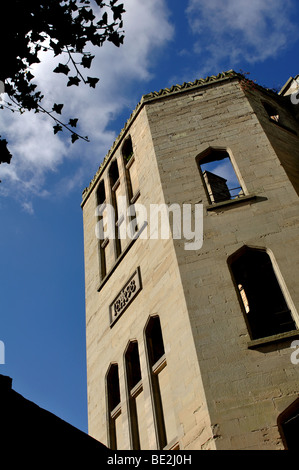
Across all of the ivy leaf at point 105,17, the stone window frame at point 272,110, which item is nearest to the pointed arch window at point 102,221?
the stone window frame at point 272,110

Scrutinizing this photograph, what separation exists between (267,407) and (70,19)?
218 inches

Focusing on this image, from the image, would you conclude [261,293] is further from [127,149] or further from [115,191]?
[127,149]

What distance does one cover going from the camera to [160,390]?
889 cm

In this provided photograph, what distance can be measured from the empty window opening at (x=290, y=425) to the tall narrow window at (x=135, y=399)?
2.76 m

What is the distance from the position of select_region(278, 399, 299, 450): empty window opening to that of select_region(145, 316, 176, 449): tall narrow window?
1891mm

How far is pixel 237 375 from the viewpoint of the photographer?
24.0 ft

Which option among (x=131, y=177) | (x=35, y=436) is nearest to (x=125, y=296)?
(x=131, y=177)

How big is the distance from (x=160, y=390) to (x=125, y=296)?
2.56 m

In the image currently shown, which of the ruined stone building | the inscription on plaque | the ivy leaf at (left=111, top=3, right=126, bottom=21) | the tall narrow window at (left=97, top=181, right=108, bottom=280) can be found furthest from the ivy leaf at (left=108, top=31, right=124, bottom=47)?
the tall narrow window at (left=97, top=181, right=108, bottom=280)

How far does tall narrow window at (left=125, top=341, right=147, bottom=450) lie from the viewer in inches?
352

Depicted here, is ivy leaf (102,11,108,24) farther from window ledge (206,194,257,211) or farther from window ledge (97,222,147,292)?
window ledge (97,222,147,292)

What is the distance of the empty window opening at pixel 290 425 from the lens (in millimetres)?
6781

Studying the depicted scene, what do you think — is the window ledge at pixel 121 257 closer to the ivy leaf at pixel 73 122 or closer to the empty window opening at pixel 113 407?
the empty window opening at pixel 113 407

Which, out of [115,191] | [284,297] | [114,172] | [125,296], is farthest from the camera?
[114,172]
